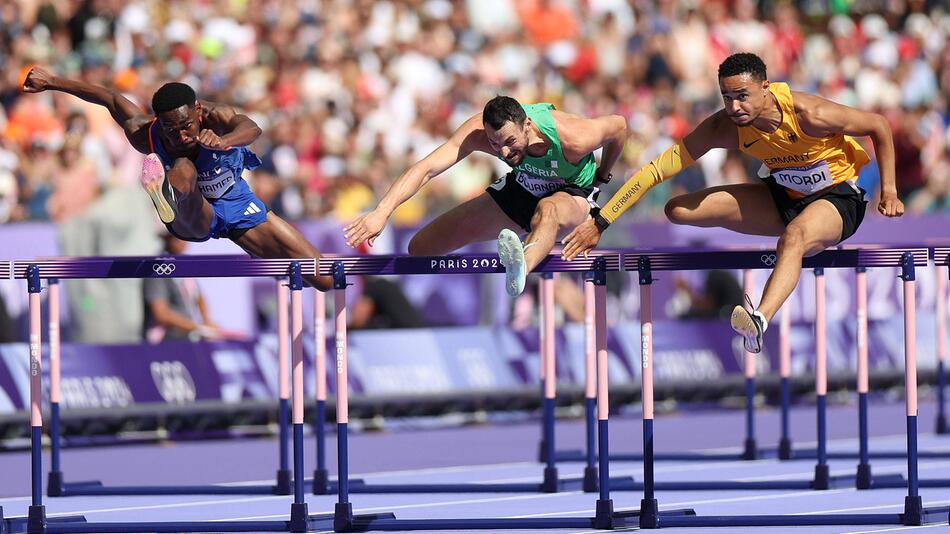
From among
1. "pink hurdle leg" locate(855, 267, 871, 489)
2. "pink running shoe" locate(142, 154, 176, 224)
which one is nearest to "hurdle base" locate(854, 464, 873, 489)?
"pink hurdle leg" locate(855, 267, 871, 489)

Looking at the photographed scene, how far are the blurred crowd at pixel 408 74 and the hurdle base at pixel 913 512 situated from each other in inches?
308

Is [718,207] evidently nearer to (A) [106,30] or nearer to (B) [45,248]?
(B) [45,248]

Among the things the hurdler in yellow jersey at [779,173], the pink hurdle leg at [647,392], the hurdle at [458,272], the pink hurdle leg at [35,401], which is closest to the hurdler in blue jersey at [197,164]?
the hurdle at [458,272]

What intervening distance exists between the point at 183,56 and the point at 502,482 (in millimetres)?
8664

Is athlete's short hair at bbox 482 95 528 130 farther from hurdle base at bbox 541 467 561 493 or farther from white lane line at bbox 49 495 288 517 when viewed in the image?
white lane line at bbox 49 495 288 517

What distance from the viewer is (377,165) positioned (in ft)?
64.7

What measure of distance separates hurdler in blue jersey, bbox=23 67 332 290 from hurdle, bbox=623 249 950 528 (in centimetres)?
185

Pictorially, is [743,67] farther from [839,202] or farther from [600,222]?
[600,222]

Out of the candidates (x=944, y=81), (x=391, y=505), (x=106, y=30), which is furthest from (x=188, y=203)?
(x=944, y=81)

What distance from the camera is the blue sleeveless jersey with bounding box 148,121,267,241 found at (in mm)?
11492

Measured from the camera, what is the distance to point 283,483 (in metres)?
12.9

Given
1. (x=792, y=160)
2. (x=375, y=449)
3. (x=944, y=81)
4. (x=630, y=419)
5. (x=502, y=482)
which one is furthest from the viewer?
(x=944, y=81)

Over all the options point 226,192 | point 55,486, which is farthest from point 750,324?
point 55,486

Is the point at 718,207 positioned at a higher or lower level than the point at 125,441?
higher
